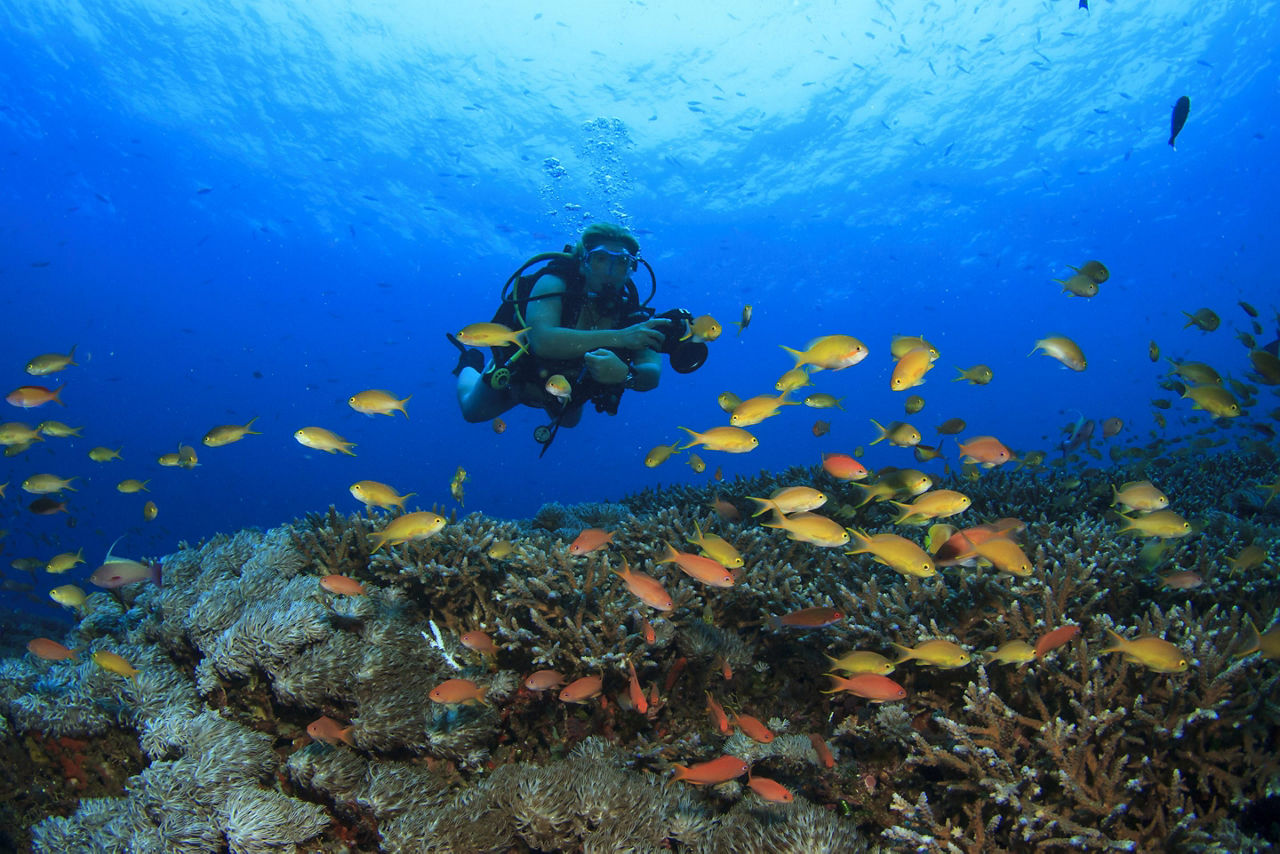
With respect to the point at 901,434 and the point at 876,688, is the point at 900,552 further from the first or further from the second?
the point at 901,434

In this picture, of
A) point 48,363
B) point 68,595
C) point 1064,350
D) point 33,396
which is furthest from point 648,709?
point 48,363

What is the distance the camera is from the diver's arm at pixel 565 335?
5734 millimetres

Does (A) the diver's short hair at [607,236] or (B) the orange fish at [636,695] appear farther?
(A) the diver's short hair at [607,236]

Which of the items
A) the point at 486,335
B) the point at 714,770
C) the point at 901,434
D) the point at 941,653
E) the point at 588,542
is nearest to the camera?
the point at 714,770

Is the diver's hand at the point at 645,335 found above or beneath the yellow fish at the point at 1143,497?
above

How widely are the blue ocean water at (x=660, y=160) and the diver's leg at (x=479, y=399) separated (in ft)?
43.8

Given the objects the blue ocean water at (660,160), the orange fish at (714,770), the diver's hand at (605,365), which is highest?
the blue ocean water at (660,160)

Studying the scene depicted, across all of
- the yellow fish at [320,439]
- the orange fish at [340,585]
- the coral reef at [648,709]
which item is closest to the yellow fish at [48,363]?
the coral reef at [648,709]

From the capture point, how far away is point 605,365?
554 cm

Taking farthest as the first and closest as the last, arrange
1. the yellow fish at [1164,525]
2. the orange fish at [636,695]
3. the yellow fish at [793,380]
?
the yellow fish at [793,380]
the yellow fish at [1164,525]
the orange fish at [636,695]

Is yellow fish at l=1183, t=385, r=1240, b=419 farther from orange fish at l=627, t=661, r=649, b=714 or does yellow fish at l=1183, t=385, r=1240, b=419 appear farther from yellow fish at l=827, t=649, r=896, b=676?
orange fish at l=627, t=661, r=649, b=714

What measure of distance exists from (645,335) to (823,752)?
4151mm

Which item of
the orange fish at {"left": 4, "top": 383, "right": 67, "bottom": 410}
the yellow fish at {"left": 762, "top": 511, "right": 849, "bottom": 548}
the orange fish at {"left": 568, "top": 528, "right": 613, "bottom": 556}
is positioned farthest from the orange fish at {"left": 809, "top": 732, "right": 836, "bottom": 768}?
the orange fish at {"left": 4, "top": 383, "right": 67, "bottom": 410}

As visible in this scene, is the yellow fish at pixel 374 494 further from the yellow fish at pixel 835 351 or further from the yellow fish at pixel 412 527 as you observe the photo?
the yellow fish at pixel 835 351
